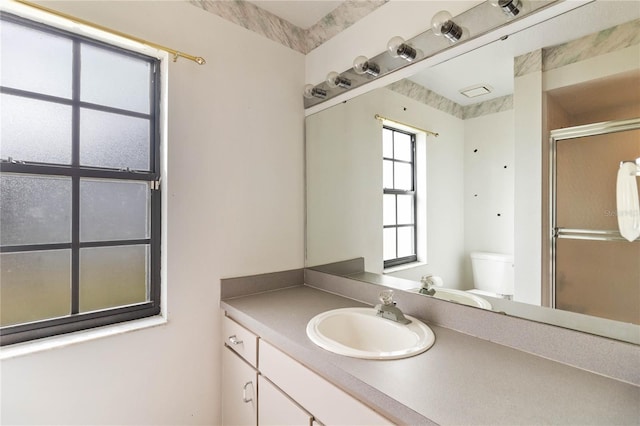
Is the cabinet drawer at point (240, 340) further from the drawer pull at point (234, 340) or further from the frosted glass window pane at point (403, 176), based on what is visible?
the frosted glass window pane at point (403, 176)

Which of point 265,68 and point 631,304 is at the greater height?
point 265,68

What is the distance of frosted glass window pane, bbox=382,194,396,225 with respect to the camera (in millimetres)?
1588

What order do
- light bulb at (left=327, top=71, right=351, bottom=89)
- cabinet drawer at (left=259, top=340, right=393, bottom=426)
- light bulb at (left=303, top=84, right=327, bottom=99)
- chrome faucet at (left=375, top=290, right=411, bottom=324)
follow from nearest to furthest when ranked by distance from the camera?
cabinet drawer at (left=259, top=340, right=393, bottom=426) → chrome faucet at (left=375, top=290, right=411, bottom=324) → light bulb at (left=327, top=71, right=351, bottom=89) → light bulb at (left=303, top=84, right=327, bottom=99)

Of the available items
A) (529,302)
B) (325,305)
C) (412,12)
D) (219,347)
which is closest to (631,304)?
(529,302)

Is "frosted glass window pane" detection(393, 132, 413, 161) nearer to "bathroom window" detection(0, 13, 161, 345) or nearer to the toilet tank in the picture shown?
the toilet tank

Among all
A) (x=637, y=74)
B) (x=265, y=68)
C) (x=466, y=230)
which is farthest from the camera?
(x=265, y=68)

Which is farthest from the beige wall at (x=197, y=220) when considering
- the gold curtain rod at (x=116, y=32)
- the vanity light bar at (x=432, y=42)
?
the vanity light bar at (x=432, y=42)

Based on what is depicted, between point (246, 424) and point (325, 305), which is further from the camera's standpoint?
point (325, 305)

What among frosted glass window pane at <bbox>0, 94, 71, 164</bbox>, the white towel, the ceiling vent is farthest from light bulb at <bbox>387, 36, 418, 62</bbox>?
frosted glass window pane at <bbox>0, 94, 71, 164</bbox>

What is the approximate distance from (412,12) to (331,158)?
85 cm

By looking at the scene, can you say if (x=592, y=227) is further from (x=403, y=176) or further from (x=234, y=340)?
(x=234, y=340)

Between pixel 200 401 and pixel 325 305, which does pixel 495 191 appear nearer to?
pixel 325 305

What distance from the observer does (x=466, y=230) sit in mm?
1299

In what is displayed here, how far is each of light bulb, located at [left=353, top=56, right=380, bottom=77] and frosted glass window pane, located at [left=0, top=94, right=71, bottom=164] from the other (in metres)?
1.35
